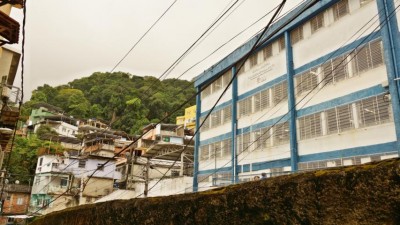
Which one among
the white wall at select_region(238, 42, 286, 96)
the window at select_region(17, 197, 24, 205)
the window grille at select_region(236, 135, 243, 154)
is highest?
the white wall at select_region(238, 42, 286, 96)

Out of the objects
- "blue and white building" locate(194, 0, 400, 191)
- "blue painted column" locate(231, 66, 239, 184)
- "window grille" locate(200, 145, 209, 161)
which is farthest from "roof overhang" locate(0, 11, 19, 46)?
"window grille" locate(200, 145, 209, 161)

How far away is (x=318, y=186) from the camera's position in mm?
2041

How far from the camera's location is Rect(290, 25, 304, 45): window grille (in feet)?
71.0

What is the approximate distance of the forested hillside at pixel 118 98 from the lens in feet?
221

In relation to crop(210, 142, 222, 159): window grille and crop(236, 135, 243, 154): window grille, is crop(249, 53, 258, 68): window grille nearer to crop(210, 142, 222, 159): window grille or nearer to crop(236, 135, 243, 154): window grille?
crop(236, 135, 243, 154): window grille

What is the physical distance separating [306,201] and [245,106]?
23735 mm

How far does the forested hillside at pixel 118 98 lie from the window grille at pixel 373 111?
46.1 meters

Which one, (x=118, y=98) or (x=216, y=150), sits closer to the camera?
(x=216, y=150)

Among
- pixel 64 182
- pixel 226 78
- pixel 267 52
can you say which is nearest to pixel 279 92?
pixel 267 52

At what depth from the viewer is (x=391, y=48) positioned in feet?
50.6

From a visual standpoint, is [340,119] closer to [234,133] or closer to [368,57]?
[368,57]

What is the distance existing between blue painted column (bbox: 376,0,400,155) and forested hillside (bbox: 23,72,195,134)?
154ft

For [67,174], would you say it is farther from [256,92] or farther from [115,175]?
[256,92]

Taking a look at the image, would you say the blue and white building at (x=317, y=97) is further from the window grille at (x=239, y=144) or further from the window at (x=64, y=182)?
the window at (x=64, y=182)
